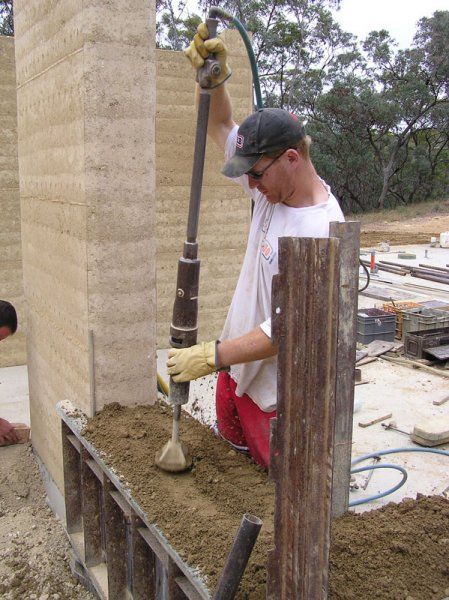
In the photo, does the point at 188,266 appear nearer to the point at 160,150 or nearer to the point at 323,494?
the point at 323,494

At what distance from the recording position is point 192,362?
8.05ft

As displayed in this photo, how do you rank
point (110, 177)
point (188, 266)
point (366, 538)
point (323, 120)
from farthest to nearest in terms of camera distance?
point (323, 120) → point (110, 177) → point (188, 266) → point (366, 538)

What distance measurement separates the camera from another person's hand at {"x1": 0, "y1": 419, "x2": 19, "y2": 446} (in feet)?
16.1

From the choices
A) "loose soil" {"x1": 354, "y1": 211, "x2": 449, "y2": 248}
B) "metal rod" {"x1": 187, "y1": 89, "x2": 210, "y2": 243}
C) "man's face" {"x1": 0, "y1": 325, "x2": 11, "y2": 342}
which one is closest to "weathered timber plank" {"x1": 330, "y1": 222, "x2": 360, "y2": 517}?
"metal rod" {"x1": 187, "y1": 89, "x2": 210, "y2": 243}

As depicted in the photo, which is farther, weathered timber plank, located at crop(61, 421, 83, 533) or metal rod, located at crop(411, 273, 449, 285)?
metal rod, located at crop(411, 273, 449, 285)

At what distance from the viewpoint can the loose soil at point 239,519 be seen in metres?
2.12

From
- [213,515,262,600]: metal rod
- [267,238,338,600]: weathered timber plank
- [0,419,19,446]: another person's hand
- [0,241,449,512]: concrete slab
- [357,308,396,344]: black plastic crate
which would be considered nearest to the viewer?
[267,238,338,600]: weathered timber plank

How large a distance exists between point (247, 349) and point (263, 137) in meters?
0.80

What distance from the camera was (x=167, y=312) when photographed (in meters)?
7.03

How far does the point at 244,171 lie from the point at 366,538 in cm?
145

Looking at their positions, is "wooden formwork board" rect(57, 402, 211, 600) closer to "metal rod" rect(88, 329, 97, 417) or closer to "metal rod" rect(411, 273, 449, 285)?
"metal rod" rect(88, 329, 97, 417)

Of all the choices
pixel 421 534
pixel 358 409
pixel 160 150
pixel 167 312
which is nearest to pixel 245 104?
pixel 160 150

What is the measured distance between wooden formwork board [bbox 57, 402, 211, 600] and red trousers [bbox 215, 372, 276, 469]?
0.58 metres

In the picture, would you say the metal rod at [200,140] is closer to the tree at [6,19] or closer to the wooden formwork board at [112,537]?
the wooden formwork board at [112,537]
